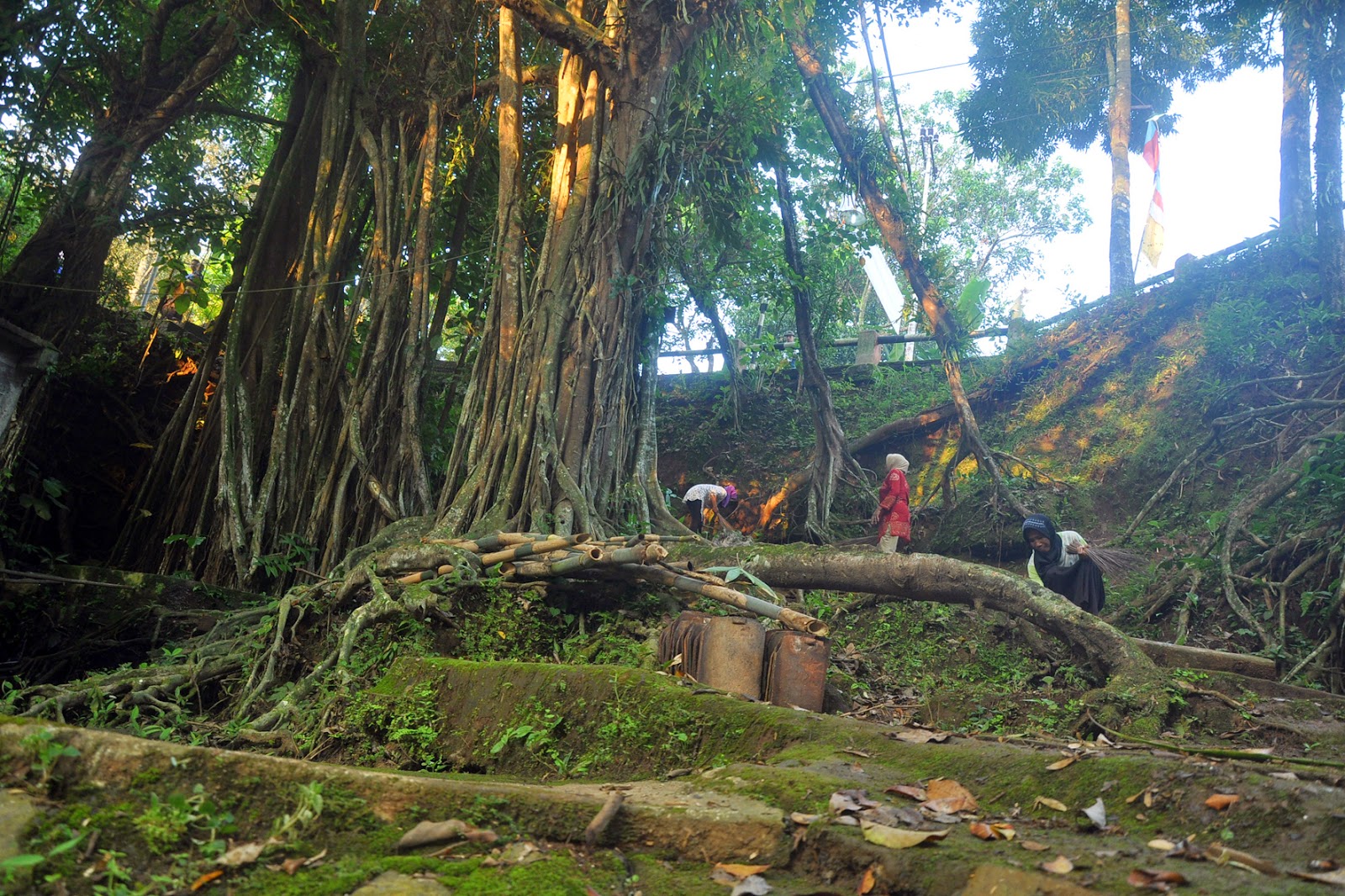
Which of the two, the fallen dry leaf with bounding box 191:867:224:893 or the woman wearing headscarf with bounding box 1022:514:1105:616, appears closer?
the fallen dry leaf with bounding box 191:867:224:893

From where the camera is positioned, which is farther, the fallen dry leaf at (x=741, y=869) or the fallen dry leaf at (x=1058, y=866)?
the fallen dry leaf at (x=741, y=869)

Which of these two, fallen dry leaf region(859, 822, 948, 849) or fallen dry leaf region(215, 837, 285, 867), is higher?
fallen dry leaf region(859, 822, 948, 849)

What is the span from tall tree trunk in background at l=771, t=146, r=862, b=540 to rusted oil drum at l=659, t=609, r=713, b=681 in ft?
18.0

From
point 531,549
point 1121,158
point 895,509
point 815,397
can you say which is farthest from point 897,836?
point 1121,158

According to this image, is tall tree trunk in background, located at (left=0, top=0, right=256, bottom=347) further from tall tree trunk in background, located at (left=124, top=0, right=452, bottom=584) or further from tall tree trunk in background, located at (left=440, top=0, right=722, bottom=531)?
tall tree trunk in background, located at (left=440, top=0, right=722, bottom=531)

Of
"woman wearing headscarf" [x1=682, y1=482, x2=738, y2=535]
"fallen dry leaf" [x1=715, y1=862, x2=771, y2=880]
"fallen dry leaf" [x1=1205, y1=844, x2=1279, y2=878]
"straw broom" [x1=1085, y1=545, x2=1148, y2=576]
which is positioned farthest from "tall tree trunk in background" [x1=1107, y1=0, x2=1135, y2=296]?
"fallen dry leaf" [x1=715, y1=862, x2=771, y2=880]

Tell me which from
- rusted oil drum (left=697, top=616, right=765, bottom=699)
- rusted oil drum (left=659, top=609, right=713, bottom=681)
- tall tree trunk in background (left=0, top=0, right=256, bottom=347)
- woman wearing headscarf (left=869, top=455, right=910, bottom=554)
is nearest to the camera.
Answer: rusted oil drum (left=697, top=616, right=765, bottom=699)

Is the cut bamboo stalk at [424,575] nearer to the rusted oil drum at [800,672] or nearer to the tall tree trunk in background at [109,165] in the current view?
the rusted oil drum at [800,672]

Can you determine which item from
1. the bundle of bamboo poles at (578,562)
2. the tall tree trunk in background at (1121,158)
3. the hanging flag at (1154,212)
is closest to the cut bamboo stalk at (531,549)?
the bundle of bamboo poles at (578,562)

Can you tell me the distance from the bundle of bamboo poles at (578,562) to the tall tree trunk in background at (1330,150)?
7.67m

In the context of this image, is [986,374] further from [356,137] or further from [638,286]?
[356,137]

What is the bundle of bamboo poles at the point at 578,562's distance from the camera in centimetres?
463

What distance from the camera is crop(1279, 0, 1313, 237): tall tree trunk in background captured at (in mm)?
10227

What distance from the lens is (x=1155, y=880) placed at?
183 cm
